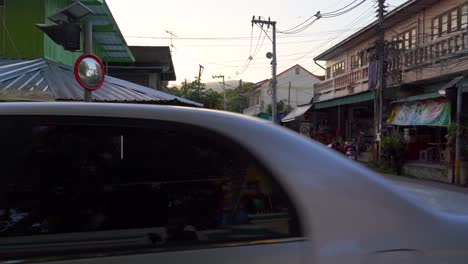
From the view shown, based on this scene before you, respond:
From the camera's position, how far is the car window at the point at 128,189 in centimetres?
188

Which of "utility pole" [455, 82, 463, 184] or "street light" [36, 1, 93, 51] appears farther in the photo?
"utility pole" [455, 82, 463, 184]

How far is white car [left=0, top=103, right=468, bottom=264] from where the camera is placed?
1.87 metres

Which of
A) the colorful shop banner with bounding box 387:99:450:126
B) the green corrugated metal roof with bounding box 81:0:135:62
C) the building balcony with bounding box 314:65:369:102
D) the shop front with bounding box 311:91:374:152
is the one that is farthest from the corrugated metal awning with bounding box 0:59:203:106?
the shop front with bounding box 311:91:374:152

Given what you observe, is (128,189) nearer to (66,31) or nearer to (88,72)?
(88,72)

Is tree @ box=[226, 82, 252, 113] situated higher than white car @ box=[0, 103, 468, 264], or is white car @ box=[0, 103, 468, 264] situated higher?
tree @ box=[226, 82, 252, 113]

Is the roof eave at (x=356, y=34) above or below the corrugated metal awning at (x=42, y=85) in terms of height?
above

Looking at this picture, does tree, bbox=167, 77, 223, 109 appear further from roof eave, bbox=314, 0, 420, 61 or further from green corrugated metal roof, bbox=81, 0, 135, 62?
green corrugated metal roof, bbox=81, 0, 135, 62

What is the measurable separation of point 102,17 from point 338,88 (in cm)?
2044

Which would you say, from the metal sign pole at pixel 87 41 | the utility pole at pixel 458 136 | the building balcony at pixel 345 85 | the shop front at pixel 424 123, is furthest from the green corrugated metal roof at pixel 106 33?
the building balcony at pixel 345 85

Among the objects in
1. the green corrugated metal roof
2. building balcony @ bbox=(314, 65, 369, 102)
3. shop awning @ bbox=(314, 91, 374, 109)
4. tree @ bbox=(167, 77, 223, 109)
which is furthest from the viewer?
tree @ bbox=(167, 77, 223, 109)

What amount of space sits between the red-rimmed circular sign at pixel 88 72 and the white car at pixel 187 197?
3.92 meters

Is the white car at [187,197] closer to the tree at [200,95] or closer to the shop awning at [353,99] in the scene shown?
the shop awning at [353,99]

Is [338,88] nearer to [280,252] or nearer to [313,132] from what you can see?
[313,132]

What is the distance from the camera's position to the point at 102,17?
41.3ft
